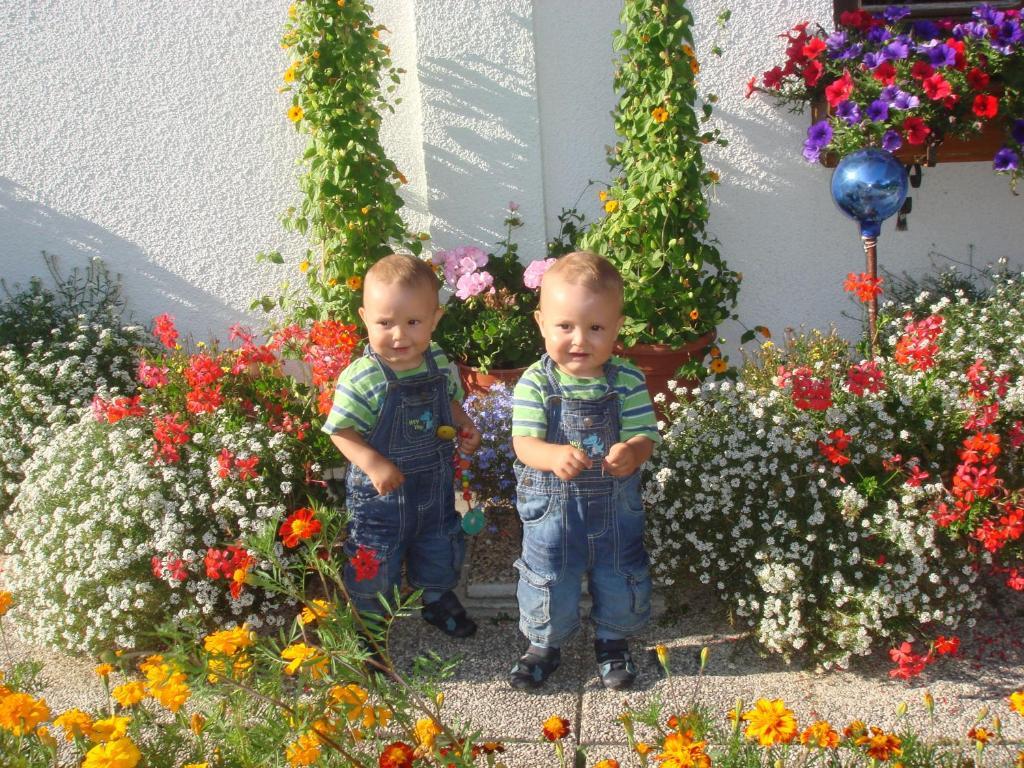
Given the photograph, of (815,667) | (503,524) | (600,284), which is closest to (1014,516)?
(815,667)

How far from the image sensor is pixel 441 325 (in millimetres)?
4004

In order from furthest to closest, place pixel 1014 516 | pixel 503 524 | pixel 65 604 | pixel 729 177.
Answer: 1. pixel 729 177
2. pixel 503 524
3. pixel 65 604
4. pixel 1014 516

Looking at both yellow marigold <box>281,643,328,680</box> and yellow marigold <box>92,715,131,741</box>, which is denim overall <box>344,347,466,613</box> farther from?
yellow marigold <box>92,715,131,741</box>

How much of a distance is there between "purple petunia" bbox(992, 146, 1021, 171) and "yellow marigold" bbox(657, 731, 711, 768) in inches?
120

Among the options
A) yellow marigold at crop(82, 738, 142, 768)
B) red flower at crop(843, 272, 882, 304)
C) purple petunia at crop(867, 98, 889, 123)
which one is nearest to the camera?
yellow marigold at crop(82, 738, 142, 768)

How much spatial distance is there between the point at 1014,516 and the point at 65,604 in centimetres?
279

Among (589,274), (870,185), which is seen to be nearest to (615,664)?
(589,274)

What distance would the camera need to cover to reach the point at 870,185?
3355mm

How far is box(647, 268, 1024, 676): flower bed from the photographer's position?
8.54 ft

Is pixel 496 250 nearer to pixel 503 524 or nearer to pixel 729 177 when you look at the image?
pixel 729 177

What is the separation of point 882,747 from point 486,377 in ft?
7.63

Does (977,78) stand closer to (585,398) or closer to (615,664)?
(585,398)

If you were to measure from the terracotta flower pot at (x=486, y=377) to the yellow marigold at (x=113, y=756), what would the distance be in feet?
7.32

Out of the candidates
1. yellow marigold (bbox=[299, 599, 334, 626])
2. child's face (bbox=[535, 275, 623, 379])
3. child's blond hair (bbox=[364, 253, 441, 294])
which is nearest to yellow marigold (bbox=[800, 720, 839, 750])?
yellow marigold (bbox=[299, 599, 334, 626])
